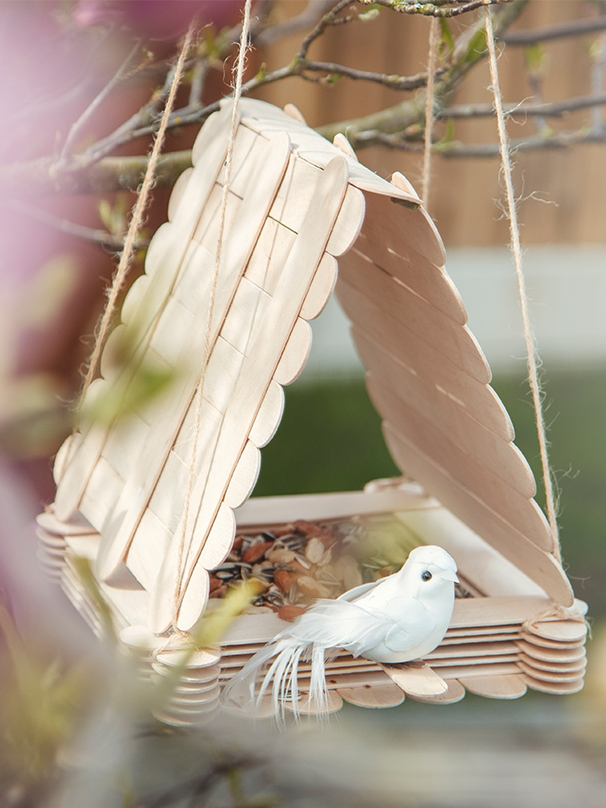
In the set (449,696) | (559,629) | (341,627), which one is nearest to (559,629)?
(559,629)

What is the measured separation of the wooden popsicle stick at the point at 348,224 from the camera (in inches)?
27.0

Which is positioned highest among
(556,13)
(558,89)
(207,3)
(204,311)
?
(556,13)

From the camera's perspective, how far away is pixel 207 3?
0.85 ft

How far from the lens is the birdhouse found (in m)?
0.71

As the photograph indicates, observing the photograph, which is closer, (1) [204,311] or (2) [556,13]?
(1) [204,311]

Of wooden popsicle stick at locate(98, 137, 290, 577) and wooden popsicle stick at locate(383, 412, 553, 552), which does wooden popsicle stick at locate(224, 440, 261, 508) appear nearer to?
wooden popsicle stick at locate(98, 137, 290, 577)

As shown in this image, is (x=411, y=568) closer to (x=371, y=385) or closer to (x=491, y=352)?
(x=371, y=385)

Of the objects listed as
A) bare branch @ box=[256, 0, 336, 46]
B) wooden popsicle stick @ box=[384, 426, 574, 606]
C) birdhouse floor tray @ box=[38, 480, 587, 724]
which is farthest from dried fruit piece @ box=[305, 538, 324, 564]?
bare branch @ box=[256, 0, 336, 46]

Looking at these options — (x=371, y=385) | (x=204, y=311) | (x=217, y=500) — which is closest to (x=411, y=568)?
(x=217, y=500)

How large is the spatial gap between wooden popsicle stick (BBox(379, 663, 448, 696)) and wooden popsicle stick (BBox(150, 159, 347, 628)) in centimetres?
17

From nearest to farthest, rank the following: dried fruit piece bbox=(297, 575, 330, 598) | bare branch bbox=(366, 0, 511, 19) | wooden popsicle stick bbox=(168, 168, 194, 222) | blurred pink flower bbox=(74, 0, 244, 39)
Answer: blurred pink flower bbox=(74, 0, 244, 39), bare branch bbox=(366, 0, 511, 19), dried fruit piece bbox=(297, 575, 330, 598), wooden popsicle stick bbox=(168, 168, 194, 222)

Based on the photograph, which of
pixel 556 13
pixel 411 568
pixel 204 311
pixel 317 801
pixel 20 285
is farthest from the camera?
pixel 556 13

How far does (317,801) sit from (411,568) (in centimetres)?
25

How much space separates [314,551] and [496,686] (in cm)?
30
